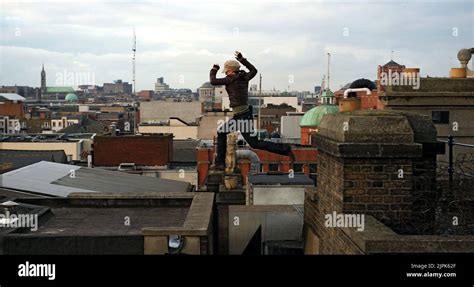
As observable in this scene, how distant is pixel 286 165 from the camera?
46125 mm

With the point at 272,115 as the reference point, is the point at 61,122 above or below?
below

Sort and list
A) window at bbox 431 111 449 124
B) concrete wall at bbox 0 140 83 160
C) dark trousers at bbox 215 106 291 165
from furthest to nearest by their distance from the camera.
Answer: concrete wall at bbox 0 140 83 160, window at bbox 431 111 449 124, dark trousers at bbox 215 106 291 165

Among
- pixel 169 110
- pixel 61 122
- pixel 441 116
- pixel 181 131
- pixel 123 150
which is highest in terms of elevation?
pixel 441 116

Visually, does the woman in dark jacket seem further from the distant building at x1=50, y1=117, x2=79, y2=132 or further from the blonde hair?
the distant building at x1=50, y1=117, x2=79, y2=132

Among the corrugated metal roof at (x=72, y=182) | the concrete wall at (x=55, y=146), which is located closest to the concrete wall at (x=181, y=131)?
the concrete wall at (x=55, y=146)

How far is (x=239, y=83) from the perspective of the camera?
12.7 metres

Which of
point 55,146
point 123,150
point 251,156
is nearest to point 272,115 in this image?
point 55,146

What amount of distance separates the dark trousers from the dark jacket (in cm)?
35

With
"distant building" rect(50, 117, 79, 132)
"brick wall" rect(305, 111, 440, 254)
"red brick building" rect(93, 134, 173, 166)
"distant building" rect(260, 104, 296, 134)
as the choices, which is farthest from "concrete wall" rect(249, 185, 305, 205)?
"distant building" rect(50, 117, 79, 132)

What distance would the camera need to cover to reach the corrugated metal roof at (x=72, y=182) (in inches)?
675

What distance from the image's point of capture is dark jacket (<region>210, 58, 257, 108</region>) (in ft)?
41.7

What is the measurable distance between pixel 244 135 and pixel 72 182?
7.99 metres

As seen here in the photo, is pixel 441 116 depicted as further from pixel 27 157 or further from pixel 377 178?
pixel 27 157

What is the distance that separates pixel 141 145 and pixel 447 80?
29.9 m
